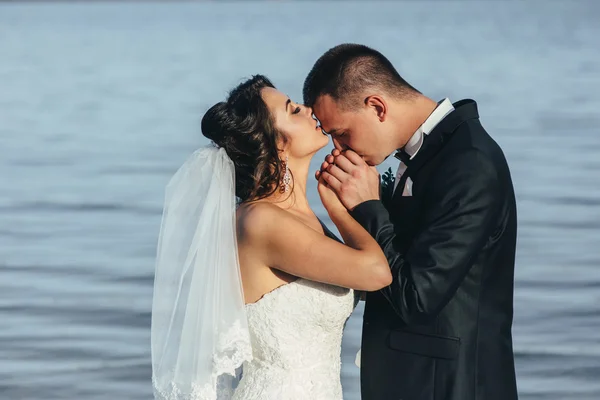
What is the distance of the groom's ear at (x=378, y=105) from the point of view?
14.4 feet

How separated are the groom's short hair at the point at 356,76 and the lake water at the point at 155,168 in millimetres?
3040

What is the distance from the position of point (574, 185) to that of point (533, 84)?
36.6ft

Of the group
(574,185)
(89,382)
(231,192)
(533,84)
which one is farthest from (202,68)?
(231,192)

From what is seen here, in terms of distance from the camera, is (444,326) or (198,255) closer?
(444,326)

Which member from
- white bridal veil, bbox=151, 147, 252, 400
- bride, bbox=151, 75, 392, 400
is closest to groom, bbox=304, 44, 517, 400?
bride, bbox=151, 75, 392, 400

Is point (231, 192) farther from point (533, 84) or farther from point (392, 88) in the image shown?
point (533, 84)

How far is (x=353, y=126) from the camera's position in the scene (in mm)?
4453

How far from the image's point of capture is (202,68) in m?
28.9

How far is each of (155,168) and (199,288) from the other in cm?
1072

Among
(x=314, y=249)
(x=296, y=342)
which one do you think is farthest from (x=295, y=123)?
(x=296, y=342)

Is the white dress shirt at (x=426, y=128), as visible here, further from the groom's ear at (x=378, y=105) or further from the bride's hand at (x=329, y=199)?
the bride's hand at (x=329, y=199)

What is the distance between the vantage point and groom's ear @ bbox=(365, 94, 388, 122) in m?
4.40

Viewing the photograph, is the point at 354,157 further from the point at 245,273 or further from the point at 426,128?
the point at 245,273

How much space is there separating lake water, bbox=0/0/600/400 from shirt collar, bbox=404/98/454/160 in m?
3.00
